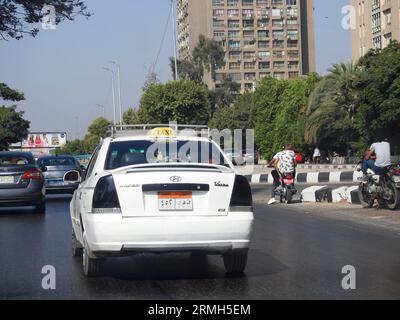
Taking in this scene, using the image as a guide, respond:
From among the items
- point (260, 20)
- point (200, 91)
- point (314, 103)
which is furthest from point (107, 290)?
point (260, 20)

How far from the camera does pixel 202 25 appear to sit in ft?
461

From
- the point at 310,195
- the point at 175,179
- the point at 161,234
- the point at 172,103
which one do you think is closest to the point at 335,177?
the point at 310,195

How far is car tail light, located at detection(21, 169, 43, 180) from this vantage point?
1888cm

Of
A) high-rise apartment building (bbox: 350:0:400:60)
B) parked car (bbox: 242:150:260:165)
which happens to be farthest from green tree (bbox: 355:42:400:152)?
high-rise apartment building (bbox: 350:0:400:60)

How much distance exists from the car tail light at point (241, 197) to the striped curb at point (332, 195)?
12366mm

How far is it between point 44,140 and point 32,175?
11844cm

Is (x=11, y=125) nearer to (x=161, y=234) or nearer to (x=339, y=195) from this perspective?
(x=339, y=195)

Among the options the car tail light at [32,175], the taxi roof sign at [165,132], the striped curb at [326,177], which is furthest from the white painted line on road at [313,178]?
the taxi roof sign at [165,132]

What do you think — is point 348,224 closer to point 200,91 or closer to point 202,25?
point 200,91

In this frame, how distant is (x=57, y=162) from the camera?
2617 centimetres

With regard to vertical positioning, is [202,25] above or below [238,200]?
above

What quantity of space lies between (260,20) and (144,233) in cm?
13434

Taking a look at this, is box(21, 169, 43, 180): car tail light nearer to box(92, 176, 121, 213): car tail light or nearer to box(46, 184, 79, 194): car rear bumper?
box(46, 184, 79, 194): car rear bumper

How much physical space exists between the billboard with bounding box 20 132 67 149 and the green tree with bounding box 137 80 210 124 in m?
68.7
